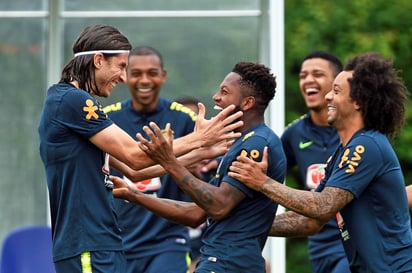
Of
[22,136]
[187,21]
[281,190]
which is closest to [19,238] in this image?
[22,136]

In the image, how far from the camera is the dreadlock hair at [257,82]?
759cm

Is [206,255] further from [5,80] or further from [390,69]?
[5,80]

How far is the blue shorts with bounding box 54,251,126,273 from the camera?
22.2ft

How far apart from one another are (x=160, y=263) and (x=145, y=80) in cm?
158

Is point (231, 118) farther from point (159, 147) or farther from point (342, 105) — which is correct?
point (342, 105)

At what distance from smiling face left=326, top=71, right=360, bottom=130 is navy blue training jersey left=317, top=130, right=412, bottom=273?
208 mm

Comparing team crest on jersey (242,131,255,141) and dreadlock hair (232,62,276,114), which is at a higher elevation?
dreadlock hair (232,62,276,114)

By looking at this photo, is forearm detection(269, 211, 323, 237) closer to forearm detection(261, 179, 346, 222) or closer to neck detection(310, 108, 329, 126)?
forearm detection(261, 179, 346, 222)

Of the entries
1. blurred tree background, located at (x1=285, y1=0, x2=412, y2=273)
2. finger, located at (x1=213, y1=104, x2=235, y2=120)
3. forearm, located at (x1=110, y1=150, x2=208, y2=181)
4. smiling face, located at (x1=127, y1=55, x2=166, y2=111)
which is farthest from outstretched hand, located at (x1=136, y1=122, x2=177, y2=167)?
blurred tree background, located at (x1=285, y1=0, x2=412, y2=273)

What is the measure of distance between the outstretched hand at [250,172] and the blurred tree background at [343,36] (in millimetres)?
12151

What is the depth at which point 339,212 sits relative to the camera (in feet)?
23.8

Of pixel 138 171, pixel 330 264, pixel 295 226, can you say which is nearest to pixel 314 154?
pixel 330 264

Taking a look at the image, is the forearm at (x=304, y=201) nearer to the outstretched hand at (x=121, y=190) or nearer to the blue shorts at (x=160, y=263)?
the outstretched hand at (x=121, y=190)

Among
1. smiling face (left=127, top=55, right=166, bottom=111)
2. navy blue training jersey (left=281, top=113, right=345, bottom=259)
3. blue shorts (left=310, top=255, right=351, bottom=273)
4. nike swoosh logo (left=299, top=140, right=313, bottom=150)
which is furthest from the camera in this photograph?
smiling face (left=127, top=55, right=166, bottom=111)
